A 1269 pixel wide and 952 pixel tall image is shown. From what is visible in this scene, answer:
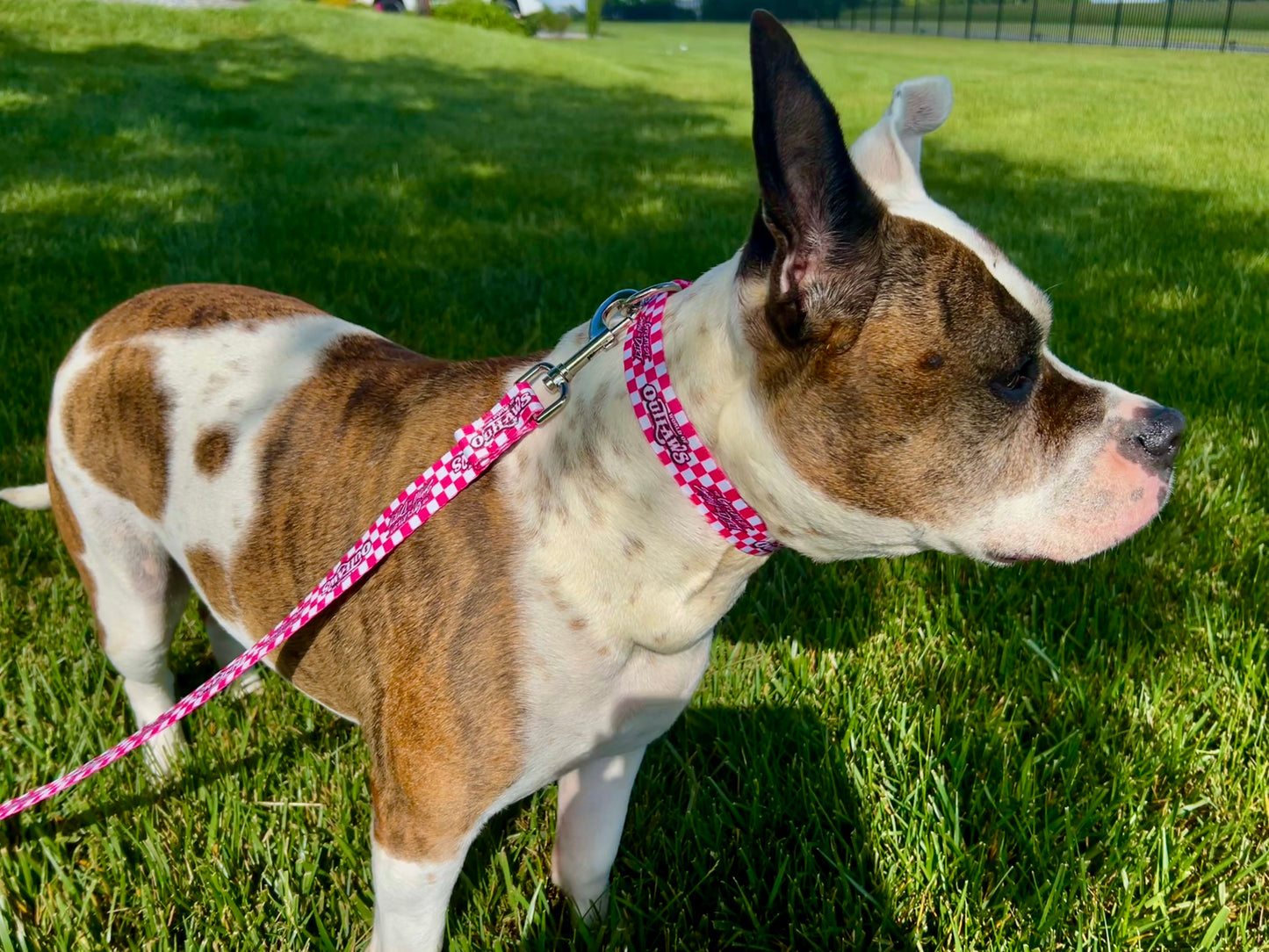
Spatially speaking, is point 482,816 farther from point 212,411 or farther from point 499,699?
point 212,411

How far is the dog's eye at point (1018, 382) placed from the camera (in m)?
1.88

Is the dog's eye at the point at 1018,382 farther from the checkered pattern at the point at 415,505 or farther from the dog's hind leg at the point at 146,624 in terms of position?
the dog's hind leg at the point at 146,624

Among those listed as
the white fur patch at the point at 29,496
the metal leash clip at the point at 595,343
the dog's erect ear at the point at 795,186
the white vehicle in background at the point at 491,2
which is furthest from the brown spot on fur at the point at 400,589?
the white vehicle in background at the point at 491,2

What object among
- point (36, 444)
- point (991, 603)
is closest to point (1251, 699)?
point (991, 603)

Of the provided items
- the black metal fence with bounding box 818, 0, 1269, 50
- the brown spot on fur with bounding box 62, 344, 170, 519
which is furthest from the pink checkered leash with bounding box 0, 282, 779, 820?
the black metal fence with bounding box 818, 0, 1269, 50

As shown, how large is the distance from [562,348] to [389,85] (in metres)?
15.5

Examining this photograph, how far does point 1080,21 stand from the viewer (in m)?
46.6

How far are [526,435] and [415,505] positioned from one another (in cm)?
26

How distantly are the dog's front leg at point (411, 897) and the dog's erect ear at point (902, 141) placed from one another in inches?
61.3

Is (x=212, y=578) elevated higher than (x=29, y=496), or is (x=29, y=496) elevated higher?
(x=212, y=578)

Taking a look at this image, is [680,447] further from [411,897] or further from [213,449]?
[213,449]

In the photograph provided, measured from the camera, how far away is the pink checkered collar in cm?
185

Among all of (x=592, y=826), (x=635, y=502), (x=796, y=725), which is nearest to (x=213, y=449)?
(x=635, y=502)

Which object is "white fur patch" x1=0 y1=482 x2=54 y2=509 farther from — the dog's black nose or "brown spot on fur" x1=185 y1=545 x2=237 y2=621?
the dog's black nose
